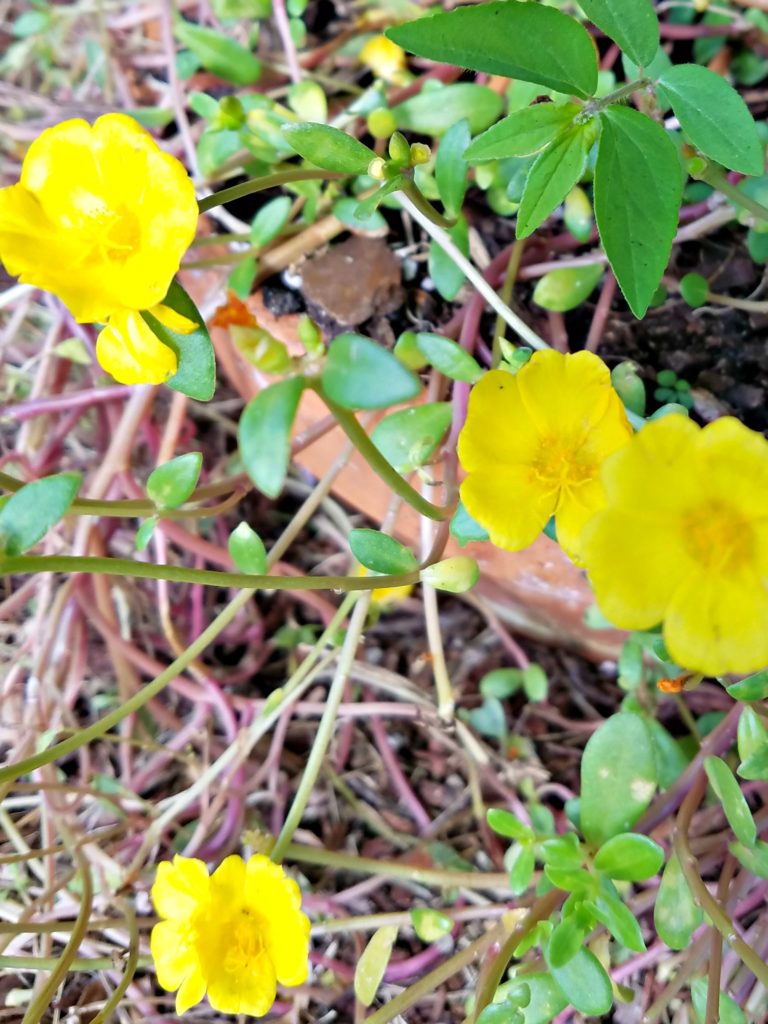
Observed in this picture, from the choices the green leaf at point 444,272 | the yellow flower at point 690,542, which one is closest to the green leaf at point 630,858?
the yellow flower at point 690,542

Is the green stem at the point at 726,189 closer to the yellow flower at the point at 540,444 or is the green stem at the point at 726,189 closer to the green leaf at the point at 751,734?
the yellow flower at the point at 540,444

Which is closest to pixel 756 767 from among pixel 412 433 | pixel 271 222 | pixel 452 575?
pixel 452 575

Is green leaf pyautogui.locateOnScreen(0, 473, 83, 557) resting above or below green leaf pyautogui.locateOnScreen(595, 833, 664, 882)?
above

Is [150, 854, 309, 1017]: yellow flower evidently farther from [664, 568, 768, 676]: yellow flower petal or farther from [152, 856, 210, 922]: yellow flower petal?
[664, 568, 768, 676]: yellow flower petal

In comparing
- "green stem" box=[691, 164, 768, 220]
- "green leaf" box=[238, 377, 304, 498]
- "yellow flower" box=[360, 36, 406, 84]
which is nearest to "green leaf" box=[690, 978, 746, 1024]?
"green leaf" box=[238, 377, 304, 498]

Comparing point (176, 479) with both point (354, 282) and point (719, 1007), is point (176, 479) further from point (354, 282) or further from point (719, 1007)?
point (719, 1007)
